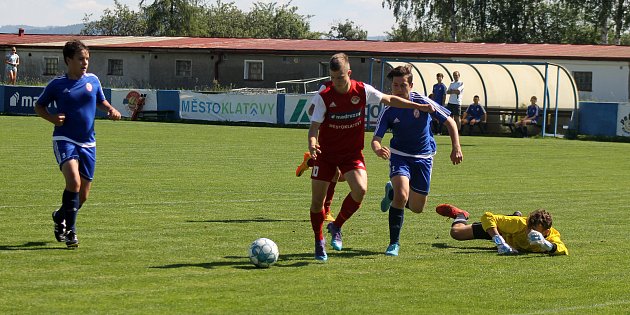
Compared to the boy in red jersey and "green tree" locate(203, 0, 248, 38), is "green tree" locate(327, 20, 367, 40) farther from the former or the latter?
the boy in red jersey

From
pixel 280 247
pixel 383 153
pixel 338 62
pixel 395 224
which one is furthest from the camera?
pixel 280 247

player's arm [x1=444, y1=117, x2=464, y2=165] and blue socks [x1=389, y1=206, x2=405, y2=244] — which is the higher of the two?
player's arm [x1=444, y1=117, x2=464, y2=165]

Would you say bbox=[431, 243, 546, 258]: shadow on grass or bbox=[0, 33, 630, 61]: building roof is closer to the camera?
bbox=[431, 243, 546, 258]: shadow on grass

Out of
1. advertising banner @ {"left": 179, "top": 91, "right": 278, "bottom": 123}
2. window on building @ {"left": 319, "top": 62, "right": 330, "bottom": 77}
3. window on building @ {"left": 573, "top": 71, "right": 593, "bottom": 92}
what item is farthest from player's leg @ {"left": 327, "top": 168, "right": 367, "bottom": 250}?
window on building @ {"left": 573, "top": 71, "right": 593, "bottom": 92}

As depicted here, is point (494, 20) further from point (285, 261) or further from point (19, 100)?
point (285, 261)

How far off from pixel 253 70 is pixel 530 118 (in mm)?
22307

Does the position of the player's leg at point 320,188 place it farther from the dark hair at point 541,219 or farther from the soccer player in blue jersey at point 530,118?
the soccer player in blue jersey at point 530,118

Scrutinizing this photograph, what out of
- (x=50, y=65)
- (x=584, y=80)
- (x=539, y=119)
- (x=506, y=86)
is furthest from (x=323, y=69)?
(x=539, y=119)

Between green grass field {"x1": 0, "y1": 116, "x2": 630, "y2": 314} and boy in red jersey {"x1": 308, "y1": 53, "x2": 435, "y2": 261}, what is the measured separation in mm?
648

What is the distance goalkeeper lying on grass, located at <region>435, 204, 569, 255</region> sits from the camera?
37.1 feet

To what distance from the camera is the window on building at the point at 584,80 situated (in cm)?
5422

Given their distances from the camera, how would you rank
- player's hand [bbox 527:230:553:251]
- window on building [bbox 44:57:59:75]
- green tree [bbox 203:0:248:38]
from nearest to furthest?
player's hand [bbox 527:230:553:251] < window on building [bbox 44:57:59:75] < green tree [bbox 203:0:248:38]

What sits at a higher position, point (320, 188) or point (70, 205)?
point (320, 188)

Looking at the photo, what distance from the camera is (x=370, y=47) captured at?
5741cm
